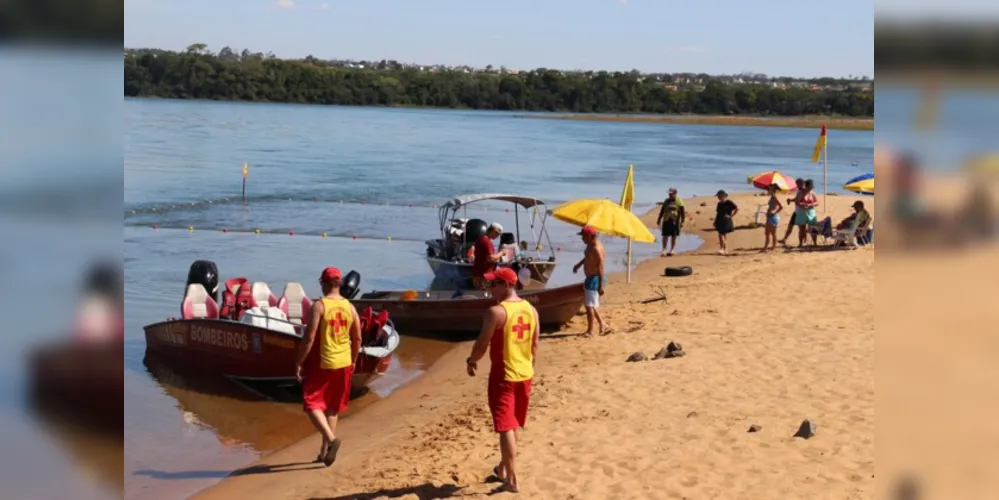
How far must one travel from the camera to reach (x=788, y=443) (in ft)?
28.3

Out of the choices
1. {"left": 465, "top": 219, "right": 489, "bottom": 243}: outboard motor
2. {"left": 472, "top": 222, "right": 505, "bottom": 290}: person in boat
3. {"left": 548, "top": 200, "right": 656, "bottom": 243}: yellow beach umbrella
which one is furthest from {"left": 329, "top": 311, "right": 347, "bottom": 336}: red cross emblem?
{"left": 465, "top": 219, "right": 489, "bottom": 243}: outboard motor

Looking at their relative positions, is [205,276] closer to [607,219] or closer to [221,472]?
[221,472]

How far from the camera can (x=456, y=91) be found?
553 feet

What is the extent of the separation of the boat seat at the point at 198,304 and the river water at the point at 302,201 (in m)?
0.85

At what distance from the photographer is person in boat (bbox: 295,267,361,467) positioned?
8422mm

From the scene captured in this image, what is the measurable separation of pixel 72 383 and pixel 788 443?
760 centimetres

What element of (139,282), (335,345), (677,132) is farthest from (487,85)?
(335,345)

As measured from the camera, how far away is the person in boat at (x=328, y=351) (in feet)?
27.6

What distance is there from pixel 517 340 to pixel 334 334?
1.76 m

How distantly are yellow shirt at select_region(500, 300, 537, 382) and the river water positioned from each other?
2.93 meters

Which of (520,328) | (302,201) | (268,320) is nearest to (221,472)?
(268,320)

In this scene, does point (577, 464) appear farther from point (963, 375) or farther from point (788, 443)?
point (963, 375)

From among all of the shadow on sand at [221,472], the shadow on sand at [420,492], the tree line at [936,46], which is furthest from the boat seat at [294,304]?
the tree line at [936,46]

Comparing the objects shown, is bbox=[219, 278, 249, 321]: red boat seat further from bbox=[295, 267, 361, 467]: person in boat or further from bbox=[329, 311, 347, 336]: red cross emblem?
bbox=[329, 311, 347, 336]: red cross emblem
